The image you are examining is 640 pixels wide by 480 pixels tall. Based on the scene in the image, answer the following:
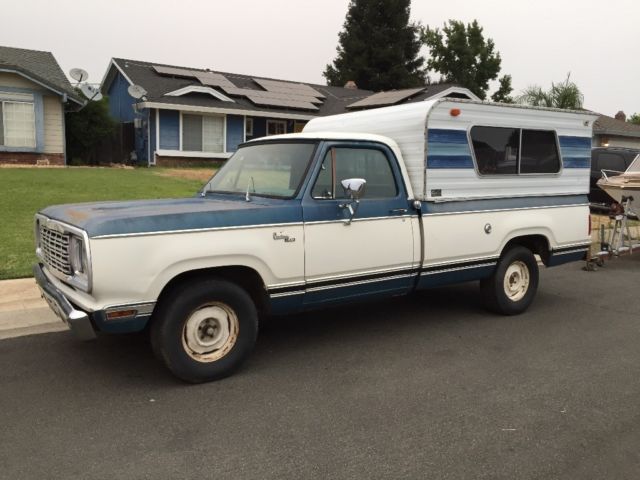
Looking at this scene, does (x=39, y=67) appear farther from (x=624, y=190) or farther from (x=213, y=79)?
(x=624, y=190)

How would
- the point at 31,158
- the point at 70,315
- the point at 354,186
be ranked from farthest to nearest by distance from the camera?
the point at 31,158
the point at 354,186
the point at 70,315

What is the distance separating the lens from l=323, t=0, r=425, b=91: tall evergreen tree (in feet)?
141

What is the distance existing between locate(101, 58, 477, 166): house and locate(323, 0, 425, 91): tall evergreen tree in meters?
14.3

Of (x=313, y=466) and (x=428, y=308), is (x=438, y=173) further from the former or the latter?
(x=313, y=466)

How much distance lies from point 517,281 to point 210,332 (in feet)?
11.9

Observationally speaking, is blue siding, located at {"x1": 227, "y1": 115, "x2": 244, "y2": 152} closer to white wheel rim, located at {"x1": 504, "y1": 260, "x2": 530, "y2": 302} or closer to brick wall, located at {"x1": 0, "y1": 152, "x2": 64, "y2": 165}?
brick wall, located at {"x1": 0, "y1": 152, "x2": 64, "y2": 165}

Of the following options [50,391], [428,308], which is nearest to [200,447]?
[50,391]

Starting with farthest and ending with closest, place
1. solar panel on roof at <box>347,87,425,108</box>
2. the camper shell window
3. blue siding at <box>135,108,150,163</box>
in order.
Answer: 1. solar panel on roof at <box>347,87,425,108</box>
2. blue siding at <box>135,108,150,163</box>
3. the camper shell window

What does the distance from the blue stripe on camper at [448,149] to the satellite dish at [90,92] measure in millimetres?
19382

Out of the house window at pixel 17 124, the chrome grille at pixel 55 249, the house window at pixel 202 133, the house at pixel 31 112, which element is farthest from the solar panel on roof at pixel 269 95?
the chrome grille at pixel 55 249

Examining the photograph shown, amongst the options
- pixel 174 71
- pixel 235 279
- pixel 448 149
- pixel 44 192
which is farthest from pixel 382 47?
pixel 235 279

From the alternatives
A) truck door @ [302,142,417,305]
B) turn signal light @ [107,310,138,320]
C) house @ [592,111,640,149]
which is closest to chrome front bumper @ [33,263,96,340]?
turn signal light @ [107,310,138,320]

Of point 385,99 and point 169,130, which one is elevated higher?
point 385,99

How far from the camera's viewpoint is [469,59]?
43.1 meters
